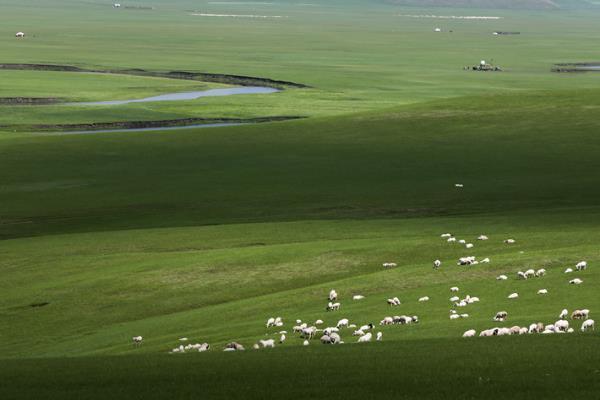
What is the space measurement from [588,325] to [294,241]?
2352 cm

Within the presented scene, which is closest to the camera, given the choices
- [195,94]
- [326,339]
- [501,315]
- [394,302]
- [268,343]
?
[268,343]

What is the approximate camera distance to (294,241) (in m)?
49.0

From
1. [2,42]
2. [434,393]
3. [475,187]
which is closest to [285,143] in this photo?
[475,187]

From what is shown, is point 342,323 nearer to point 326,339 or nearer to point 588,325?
point 326,339

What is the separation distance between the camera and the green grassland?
22.5 metres

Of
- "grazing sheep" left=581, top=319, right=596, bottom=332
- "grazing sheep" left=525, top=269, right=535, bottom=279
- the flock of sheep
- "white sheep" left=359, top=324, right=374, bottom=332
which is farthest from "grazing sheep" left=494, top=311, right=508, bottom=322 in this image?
"grazing sheep" left=525, top=269, right=535, bottom=279

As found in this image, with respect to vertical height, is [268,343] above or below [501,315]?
below

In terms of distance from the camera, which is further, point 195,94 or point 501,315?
point 195,94

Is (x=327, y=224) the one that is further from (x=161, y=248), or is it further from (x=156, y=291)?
(x=156, y=291)

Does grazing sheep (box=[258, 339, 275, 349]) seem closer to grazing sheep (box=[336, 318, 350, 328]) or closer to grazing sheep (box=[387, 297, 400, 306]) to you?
grazing sheep (box=[336, 318, 350, 328])

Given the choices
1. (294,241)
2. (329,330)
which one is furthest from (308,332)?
(294,241)

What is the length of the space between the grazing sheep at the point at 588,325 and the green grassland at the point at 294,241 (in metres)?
0.80

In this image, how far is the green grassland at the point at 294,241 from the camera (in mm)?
22547

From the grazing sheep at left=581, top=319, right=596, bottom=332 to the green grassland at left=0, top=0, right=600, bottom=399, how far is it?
805mm
